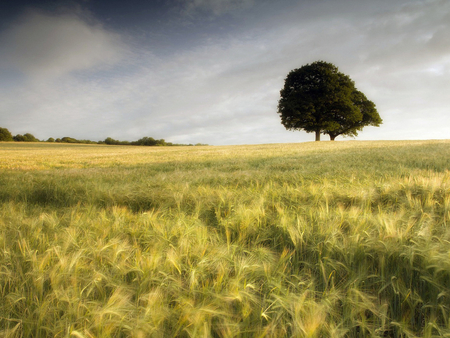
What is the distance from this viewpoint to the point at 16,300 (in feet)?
3.77

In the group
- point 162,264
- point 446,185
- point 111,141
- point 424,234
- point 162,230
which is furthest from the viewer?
point 111,141

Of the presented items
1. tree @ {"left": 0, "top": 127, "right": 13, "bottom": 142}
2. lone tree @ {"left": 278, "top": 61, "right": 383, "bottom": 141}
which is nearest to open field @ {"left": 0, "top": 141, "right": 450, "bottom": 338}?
lone tree @ {"left": 278, "top": 61, "right": 383, "bottom": 141}

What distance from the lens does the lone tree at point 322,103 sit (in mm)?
31922

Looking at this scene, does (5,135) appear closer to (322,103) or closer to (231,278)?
(322,103)

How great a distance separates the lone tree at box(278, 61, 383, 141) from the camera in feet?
105

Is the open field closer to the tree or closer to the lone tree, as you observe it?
the lone tree

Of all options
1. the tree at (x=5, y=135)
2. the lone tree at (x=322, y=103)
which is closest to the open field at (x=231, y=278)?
the lone tree at (x=322, y=103)

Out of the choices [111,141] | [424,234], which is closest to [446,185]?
[424,234]

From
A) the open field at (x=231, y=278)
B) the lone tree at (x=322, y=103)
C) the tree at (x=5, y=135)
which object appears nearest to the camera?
the open field at (x=231, y=278)

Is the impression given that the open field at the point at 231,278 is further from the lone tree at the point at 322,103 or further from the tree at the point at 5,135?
the tree at the point at 5,135

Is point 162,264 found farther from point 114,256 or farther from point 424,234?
point 424,234

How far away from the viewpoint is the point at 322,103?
32062 mm

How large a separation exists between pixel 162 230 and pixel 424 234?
6.64 feet

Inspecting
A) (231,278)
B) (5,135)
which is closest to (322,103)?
(231,278)
